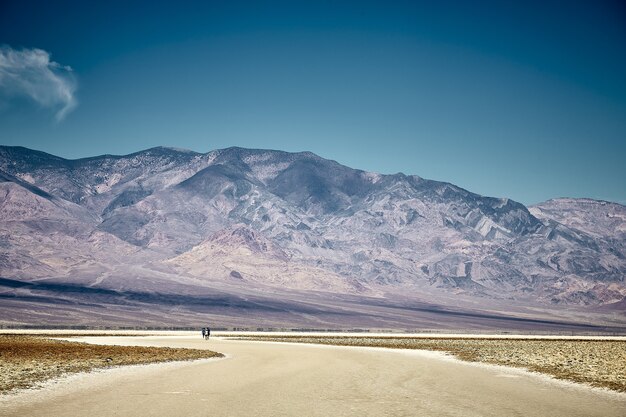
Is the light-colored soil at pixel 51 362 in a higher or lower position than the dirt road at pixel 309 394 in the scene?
lower

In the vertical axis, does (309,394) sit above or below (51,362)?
above

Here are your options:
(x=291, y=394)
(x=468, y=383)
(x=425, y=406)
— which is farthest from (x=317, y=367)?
(x=425, y=406)

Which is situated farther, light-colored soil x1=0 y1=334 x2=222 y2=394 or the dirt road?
light-colored soil x1=0 y1=334 x2=222 y2=394

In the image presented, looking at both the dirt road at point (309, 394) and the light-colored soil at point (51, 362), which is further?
the light-colored soil at point (51, 362)

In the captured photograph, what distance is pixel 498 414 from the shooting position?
66.0 feet

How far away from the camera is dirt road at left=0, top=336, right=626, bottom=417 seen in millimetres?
20453

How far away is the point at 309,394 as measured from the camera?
24.7 metres

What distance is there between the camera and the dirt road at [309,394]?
2045 centimetres

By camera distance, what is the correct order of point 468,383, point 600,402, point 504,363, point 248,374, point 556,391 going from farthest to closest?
point 504,363, point 248,374, point 468,383, point 556,391, point 600,402

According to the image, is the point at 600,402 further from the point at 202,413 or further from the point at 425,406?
the point at 202,413

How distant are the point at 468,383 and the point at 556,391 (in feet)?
13.1

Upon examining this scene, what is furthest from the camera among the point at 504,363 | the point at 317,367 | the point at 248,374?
the point at 504,363

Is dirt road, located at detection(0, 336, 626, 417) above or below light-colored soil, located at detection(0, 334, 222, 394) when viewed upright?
above

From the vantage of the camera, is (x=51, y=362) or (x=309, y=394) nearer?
(x=309, y=394)
